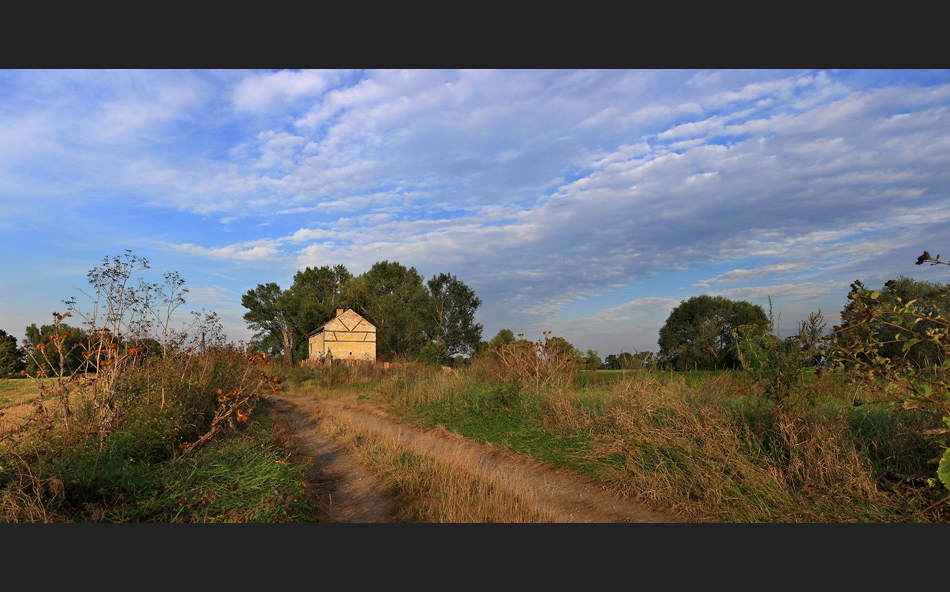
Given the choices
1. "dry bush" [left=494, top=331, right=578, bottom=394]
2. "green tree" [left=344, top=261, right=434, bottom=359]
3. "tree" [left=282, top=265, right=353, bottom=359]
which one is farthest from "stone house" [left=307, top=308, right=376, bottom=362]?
"dry bush" [left=494, top=331, right=578, bottom=394]

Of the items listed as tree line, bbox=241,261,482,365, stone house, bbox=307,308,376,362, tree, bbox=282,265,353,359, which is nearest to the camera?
stone house, bbox=307,308,376,362

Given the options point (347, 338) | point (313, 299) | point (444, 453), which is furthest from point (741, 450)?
point (313, 299)

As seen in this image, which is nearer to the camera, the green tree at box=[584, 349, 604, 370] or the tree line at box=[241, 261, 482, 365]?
the green tree at box=[584, 349, 604, 370]

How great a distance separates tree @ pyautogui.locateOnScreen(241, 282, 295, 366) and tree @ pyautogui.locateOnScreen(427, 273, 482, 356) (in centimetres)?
1515

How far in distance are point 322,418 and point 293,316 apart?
122 feet

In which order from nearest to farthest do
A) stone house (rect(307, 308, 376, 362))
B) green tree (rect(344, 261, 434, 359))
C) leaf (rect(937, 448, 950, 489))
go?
leaf (rect(937, 448, 950, 489))
green tree (rect(344, 261, 434, 359))
stone house (rect(307, 308, 376, 362))

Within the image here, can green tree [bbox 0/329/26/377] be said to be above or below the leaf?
above

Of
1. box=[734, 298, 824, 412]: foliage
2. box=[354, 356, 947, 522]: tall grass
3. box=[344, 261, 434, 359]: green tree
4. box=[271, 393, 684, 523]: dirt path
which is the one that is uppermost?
box=[344, 261, 434, 359]: green tree

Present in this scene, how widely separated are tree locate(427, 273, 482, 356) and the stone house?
305 inches

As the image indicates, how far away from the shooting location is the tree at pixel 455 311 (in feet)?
129

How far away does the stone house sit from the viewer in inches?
1243

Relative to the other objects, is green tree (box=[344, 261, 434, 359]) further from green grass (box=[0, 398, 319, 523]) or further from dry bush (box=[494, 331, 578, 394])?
green grass (box=[0, 398, 319, 523])

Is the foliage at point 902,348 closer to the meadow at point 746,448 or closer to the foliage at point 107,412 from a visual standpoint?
the meadow at point 746,448

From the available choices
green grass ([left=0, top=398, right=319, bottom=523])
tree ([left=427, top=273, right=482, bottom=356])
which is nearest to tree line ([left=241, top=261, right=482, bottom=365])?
tree ([left=427, top=273, right=482, bottom=356])
